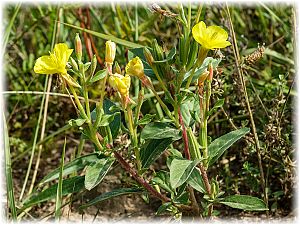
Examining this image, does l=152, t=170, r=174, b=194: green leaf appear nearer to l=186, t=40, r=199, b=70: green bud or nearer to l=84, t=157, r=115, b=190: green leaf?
l=84, t=157, r=115, b=190: green leaf

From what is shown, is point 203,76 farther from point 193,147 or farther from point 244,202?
point 244,202

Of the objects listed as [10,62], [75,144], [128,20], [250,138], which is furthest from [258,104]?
[10,62]

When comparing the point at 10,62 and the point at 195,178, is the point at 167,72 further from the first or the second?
the point at 10,62

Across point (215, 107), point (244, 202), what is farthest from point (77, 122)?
point (244, 202)

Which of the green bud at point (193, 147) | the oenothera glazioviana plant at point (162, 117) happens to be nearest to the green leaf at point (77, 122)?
the oenothera glazioviana plant at point (162, 117)

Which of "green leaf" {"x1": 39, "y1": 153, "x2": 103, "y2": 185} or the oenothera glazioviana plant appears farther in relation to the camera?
"green leaf" {"x1": 39, "y1": 153, "x2": 103, "y2": 185}

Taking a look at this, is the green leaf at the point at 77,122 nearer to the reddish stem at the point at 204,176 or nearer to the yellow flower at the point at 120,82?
the yellow flower at the point at 120,82

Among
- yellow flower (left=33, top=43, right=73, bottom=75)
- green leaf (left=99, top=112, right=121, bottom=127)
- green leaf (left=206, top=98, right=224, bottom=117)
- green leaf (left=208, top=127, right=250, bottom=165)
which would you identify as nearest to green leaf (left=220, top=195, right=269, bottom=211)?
green leaf (left=208, top=127, right=250, bottom=165)
